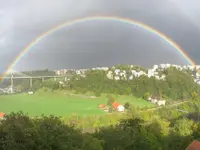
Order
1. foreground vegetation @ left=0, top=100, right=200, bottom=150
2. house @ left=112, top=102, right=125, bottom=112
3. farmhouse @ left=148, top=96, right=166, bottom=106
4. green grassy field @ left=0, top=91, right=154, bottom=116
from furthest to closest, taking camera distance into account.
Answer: farmhouse @ left=148, top=96, right=166, bottom=106, green grassy field @ left=0, top=91, right=154, bottom=116, house @ left=112, top=102, right=125, bottom=112, foreground vegetation @ left=0, top=100, right=200, bottom=150

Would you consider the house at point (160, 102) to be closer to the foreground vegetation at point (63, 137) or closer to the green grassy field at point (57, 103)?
the green grassy field at point (57, 103)

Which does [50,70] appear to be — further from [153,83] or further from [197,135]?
[197,135]

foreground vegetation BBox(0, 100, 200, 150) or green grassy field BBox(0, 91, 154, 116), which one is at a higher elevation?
foreground vegetation BBox(0, 100, 200, 150)

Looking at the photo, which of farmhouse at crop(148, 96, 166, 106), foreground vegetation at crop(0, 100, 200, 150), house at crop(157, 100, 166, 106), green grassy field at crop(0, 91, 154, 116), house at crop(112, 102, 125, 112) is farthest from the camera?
farmhouse at crop(148, 96, 166, 106)

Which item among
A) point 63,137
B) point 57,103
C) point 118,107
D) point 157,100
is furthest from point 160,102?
point 63,137


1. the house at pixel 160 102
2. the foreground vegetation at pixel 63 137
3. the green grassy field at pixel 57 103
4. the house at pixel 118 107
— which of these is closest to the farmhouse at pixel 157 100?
the house at pixel 160 102

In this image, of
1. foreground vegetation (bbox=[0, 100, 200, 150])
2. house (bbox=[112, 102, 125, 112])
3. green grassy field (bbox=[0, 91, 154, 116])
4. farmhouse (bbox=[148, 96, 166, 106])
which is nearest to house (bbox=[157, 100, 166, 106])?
farmhouse (bbox=[148, 96, 166, 106])

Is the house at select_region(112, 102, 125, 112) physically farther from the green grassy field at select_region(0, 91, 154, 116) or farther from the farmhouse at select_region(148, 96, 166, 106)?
the farmhouse at select_region(148, 96, 166, 106)

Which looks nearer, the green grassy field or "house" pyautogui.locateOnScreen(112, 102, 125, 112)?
"house" pyautogui.locateOnScreen(112, 102, 125, 112)

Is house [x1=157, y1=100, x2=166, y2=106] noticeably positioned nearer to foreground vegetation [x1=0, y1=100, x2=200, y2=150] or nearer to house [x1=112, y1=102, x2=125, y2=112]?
house [x1=112, y1=102, x2=125, y2=112]
